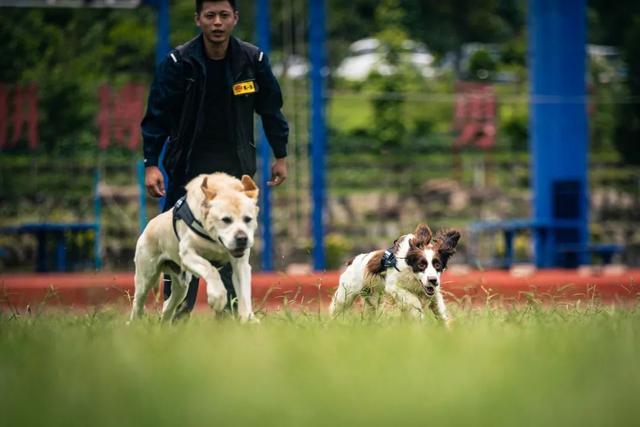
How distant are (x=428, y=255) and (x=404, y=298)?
298 millimetres

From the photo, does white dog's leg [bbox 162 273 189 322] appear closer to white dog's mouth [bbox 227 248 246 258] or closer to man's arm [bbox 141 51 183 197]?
man's arm [bbox 141 51 183 197]

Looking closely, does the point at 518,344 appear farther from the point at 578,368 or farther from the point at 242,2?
the point at 242,2

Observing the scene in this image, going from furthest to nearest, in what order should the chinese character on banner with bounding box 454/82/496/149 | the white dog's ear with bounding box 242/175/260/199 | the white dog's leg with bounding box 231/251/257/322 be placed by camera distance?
1. the chinese character on banner with bounding box 454/82/496/149
2. the white dog's leg with bounding box 231/251/257/322
3. the white dog's ear with bounding box 242/175/260/199

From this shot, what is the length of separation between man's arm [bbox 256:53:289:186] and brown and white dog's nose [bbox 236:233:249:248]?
4.40 ft

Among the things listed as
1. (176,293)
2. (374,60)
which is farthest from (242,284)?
(374,60)

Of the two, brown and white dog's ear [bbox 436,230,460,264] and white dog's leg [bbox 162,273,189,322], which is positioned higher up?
brown and white dog's ear [bbox 436,230,460,264]

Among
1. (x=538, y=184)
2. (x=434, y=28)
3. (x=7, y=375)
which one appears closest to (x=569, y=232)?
(x=538, y=184)

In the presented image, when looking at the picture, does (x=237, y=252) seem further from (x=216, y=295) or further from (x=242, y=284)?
(x=242, y=284)

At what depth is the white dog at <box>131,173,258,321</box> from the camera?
6543mm

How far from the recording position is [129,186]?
2456cm

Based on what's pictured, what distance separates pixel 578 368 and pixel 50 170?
19513 mm

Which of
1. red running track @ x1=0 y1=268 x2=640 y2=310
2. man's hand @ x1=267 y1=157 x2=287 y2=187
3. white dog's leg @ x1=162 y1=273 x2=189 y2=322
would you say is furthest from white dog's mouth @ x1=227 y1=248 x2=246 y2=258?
man's hand @ x1=267 y1=157 x2=287 y2=187

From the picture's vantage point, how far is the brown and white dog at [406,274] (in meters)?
7.68

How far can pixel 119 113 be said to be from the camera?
775 inches
